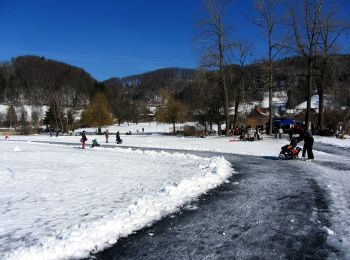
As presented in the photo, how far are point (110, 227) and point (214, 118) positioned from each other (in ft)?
169

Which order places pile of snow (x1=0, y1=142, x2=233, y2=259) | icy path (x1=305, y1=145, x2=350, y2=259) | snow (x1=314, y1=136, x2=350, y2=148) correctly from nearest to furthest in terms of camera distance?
pile of snow (x1=0, y1=142, x2=233, y2=259) < icy path (x1=305, y1=145, x2=350, y2=259) < snow (x1=314, y1=136, x2=350, y2=148)

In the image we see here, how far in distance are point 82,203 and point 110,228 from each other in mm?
2499

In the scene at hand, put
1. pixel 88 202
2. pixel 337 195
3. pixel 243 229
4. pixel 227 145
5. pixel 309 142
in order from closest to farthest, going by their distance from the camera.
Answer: pixel 243 229 < pixel 88 202 < pixel 337 195 < pixel 309 142 < pixel 227 145

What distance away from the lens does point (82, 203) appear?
9.52 m

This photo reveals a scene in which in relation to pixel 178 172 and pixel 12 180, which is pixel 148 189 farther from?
pixel 12 180

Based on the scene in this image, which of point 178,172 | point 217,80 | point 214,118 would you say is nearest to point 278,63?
point 217,80

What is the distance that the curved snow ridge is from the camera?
19.8ft

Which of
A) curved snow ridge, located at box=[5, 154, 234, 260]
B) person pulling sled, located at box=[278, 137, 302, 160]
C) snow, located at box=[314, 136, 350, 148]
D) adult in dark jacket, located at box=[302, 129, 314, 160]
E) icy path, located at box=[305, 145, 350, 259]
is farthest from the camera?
snow, located at box=[314, 136, 350, 148]

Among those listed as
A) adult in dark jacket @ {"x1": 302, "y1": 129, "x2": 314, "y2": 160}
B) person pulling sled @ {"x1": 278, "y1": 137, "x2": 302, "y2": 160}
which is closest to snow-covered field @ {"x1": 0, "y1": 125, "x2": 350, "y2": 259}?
adult in dark jacket @ {"x1": 302, "y1": 129, "x2": 314, "y2": 160}

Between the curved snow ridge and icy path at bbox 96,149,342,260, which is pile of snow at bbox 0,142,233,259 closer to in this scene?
the curved snow ridge

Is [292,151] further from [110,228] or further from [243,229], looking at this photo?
[110,228]

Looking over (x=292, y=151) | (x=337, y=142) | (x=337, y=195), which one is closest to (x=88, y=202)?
(x=337, y=195)

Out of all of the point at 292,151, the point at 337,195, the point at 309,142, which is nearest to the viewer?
the point at 337,195

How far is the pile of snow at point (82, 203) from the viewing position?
6438 millimetres
